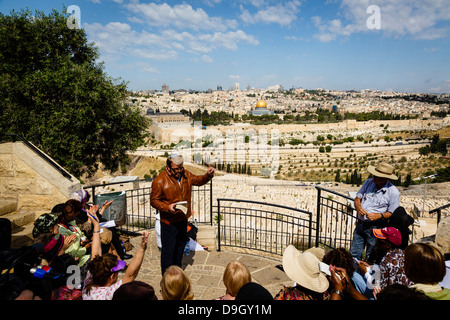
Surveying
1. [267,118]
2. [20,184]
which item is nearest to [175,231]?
[20,184]

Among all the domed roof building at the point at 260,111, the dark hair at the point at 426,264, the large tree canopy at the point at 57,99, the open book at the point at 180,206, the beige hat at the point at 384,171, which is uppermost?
the domed roof building at the point at 260,111

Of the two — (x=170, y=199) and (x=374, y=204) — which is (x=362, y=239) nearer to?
(x=374, y=204)

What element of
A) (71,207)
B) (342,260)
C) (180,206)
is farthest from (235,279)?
(71,207)

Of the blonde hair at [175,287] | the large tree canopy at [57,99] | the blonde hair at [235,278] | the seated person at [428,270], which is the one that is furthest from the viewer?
the large tree canopy at [57,99]

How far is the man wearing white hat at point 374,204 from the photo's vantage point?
12.0 feet

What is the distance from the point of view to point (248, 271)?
236 centimetres

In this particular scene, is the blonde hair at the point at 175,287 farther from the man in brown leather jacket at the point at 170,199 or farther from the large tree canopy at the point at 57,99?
the large tree canopy at the point at 57,99

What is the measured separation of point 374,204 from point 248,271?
2.39 metres

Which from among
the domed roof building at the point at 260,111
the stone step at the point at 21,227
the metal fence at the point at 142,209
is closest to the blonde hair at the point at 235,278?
the metal fence at the point at 142,209

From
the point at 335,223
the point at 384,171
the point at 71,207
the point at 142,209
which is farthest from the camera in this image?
the point at 142,209

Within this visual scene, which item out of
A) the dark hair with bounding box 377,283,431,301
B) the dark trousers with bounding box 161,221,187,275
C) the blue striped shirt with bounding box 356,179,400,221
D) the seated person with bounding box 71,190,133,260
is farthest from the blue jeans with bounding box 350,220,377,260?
the seated person with bounding box 71,190,133,260

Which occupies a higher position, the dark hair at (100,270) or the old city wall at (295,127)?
the old city wall at (295,127)

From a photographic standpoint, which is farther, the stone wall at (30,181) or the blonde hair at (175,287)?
the stone wall at (30,181)
